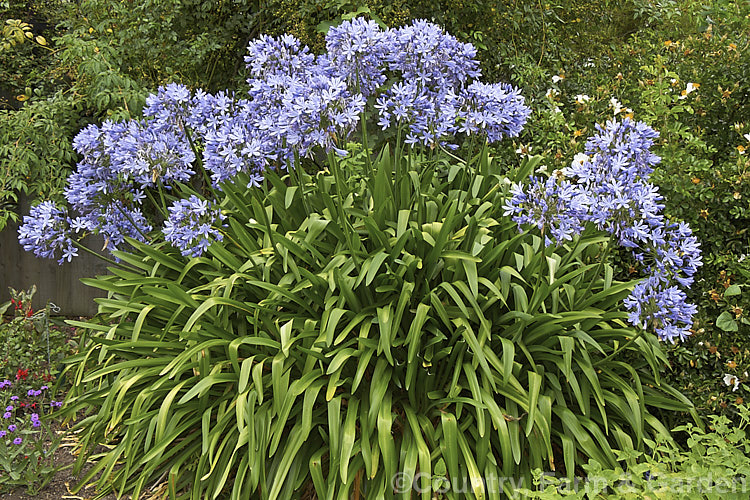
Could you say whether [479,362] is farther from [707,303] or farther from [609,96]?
[609,96]

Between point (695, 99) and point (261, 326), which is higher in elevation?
point (695, 99)

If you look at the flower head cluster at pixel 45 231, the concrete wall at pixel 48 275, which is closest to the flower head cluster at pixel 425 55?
the flower head cluster at pixel 45 231

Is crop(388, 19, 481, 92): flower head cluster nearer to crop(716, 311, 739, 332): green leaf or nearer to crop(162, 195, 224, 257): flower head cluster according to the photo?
crop(162, 195, 224, 257): flower head cluster

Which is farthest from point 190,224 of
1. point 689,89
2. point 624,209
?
point 689,89

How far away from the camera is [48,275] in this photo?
617 centimetres

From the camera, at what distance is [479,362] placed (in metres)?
2.72

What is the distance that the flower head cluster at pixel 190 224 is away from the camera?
284cm

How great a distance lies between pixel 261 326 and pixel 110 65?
2.73m

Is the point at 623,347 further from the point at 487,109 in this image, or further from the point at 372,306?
the point at 487,109

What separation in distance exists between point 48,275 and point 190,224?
3.95 meters

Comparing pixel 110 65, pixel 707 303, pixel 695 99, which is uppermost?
pixel 110 65

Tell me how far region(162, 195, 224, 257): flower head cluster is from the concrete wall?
11.6 ft

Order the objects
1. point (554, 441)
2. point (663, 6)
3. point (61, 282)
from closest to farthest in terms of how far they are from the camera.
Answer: point (554, 441), point (663, 6), point (61, 282)

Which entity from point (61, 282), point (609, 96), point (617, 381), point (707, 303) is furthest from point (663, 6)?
point (61, 282)
